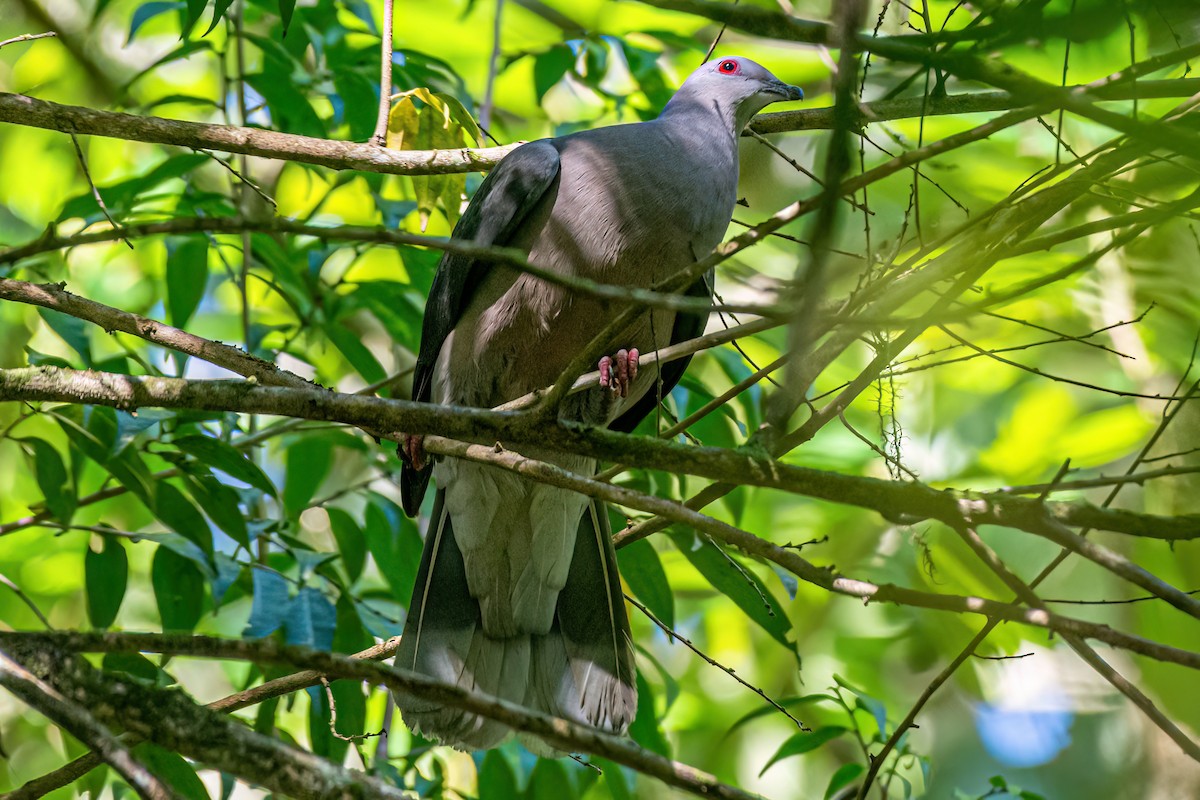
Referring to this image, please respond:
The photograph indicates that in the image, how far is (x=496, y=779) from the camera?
3.52m

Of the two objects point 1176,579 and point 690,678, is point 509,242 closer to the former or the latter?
point 1176,579

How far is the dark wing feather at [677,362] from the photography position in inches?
146

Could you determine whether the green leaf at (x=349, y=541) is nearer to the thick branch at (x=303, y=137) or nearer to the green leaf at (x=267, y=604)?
the green leaf at (x=267, y=604)

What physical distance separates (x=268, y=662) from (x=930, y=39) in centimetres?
129

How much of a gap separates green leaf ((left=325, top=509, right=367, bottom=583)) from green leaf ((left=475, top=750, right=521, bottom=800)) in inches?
29.3

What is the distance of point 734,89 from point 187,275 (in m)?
2.07

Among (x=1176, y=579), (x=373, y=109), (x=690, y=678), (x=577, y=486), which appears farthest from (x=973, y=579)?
(x=577, y=486)

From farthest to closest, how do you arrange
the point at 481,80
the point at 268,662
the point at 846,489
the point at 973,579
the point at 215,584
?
the point at 481,80 → the point at 973,579 → the point at 215,584 → the point at 846,489 → the point at 268,662

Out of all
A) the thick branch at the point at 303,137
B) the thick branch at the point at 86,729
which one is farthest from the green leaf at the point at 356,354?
the thick branch at the point at 86,729

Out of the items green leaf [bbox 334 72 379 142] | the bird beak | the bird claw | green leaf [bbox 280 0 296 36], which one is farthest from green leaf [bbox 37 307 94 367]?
the bird beak

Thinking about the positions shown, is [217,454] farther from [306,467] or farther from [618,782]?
[618,782]

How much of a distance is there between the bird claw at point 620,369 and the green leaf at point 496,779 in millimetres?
1225

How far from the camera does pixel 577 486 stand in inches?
78.0

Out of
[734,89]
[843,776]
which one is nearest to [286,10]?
[734,89]
